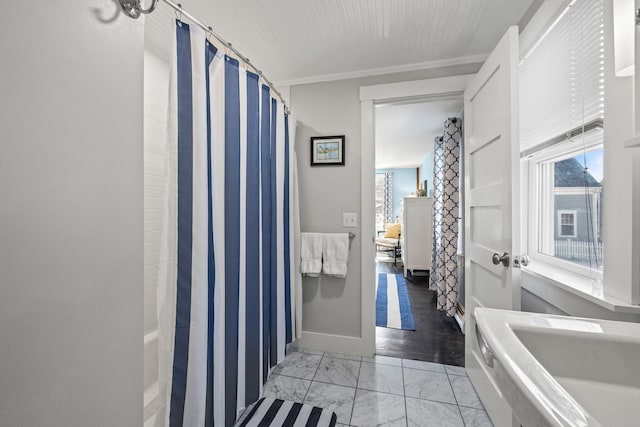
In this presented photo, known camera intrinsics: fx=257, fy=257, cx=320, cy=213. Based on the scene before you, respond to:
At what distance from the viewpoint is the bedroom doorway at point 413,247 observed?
209 centimetres

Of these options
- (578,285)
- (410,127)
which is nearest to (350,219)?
(578,285)

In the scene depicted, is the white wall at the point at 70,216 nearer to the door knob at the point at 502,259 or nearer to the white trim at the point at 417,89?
the door knob at the point at 502,259

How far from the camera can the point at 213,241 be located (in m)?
1.06

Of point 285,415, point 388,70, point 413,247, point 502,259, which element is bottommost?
point 285,415

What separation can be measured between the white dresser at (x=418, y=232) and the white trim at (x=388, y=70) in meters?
2.70

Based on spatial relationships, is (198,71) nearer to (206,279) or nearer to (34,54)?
(34,54)

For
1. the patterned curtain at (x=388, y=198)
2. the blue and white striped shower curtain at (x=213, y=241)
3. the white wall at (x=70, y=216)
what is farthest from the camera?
the patterned curtain at (x=388, y=198)

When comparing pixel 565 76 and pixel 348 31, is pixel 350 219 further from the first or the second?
pixel 565 76

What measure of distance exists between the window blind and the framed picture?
119cm

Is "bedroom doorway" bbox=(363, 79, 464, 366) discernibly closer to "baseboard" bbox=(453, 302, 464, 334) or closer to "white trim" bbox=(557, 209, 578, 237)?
"baseboard" bbox=(453, 302, 464, 334)

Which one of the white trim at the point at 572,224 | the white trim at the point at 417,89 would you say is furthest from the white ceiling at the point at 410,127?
the white trim at the point at 572,224

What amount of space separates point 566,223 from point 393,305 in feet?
6.56

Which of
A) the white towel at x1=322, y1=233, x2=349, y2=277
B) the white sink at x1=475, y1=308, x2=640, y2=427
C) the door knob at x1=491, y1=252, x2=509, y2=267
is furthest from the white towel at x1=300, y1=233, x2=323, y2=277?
the white sink at x1=475, y1=308, x2=640, y2=427

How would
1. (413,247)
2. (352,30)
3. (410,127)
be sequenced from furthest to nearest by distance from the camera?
(413,247), (410,127), (352,30)
